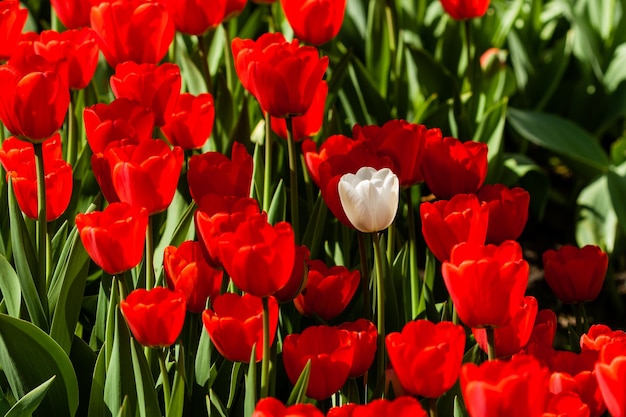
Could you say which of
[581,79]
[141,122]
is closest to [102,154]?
[141,122]

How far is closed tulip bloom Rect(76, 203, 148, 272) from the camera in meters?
1.32

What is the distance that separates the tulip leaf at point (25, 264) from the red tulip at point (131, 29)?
1.44 feet

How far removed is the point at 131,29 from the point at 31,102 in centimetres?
45

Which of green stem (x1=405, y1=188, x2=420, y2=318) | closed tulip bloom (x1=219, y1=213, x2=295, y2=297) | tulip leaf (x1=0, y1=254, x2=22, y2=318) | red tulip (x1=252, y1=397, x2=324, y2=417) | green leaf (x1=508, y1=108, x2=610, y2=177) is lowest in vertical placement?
green leaf (x1=508, y1=108, x2=610, y2=177)

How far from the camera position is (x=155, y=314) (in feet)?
4.14

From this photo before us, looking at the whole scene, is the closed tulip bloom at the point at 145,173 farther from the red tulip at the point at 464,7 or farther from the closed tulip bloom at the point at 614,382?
the red tulip at the point at 464,7

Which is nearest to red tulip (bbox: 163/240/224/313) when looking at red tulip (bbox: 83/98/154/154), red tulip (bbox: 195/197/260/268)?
red tulip (bbox: 195/197/260/268)

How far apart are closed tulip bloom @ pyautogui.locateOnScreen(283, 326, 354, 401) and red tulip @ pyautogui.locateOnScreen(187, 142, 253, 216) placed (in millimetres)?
313

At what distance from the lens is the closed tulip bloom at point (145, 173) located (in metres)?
1.41

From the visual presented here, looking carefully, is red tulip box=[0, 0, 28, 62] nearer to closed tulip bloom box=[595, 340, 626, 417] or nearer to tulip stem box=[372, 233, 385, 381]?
tulip stem box=[372, 233, 385, 381]

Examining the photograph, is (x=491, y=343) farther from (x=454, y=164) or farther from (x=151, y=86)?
(x=151, y=86)

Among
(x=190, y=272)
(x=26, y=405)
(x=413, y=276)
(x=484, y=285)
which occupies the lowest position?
(x=413, y=276)

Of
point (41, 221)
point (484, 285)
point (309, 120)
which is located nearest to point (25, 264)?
point (41, 221)

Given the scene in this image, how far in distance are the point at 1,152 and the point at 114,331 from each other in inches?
14.4
